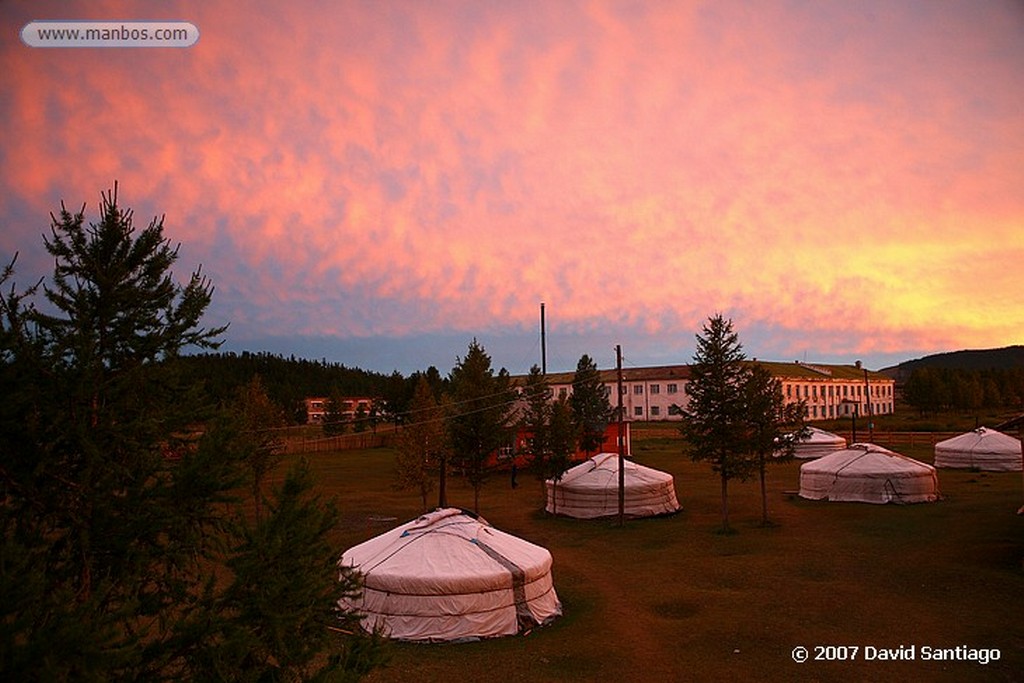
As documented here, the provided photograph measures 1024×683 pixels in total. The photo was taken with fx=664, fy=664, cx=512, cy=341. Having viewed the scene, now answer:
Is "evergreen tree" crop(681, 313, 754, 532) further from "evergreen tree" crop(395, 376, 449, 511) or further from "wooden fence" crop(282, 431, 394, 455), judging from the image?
"wooden fence" crop(282, 431, 394, 455)

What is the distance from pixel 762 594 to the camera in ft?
50.6

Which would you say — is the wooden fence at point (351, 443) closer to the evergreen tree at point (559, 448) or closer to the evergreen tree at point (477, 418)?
the evergreen tree at point (477, 418)

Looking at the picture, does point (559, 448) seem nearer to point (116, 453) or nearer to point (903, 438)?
point (116, 453)

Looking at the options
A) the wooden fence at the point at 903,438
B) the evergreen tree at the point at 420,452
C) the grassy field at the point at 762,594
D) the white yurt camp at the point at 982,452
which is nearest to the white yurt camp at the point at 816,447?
the wooden fence at the point at 903,438

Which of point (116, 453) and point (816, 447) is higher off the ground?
point (116, 453)

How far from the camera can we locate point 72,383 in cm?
648

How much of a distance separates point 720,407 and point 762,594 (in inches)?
330

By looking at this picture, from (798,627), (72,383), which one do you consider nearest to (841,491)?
(798,627)

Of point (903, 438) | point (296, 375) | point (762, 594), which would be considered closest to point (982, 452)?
point (903, 438)

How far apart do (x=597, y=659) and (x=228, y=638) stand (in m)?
8.08

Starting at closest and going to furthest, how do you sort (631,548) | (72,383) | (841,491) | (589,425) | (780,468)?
(72,383), (631,548), (841,491), (589,425), (780,468)

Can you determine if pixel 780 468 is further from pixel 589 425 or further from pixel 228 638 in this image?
pixel 228 638

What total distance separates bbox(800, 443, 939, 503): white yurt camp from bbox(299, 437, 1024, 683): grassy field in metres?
0.83

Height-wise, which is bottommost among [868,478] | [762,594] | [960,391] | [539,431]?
[762,594]
